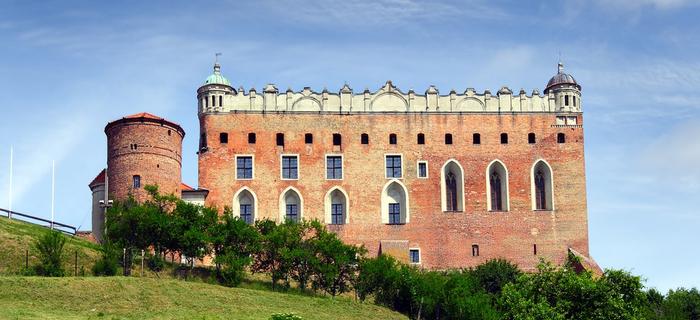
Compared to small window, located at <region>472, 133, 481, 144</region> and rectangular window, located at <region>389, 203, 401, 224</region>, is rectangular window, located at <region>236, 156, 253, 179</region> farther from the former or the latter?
small window, located at <region>472, 133, 481, 144</region>

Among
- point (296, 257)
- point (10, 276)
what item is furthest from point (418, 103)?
point (10, 276)

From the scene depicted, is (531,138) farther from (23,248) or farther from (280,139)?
(23,248)

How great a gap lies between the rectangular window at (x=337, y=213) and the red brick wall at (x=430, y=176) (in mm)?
660

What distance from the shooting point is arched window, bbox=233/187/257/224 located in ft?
257

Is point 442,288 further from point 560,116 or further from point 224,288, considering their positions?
point 560,116

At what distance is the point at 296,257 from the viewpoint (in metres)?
68.6

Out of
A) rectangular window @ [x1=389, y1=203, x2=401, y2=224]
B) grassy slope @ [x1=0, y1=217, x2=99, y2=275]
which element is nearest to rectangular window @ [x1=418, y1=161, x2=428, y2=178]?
rectangular window @ [x1=389, y1=203, x2=401, y2=224]

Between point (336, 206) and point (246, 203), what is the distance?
5.43 meters

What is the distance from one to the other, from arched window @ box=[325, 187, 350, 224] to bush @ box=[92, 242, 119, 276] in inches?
687

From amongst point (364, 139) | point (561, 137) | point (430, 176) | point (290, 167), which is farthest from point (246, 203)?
point (561, 137)

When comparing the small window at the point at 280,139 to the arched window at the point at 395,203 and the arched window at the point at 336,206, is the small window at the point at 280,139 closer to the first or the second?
the arched window at the point at 336,206

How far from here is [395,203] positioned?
261 ft

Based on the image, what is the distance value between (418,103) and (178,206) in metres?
19.3

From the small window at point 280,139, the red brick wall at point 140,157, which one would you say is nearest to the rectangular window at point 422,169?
the small window at point 280,139
